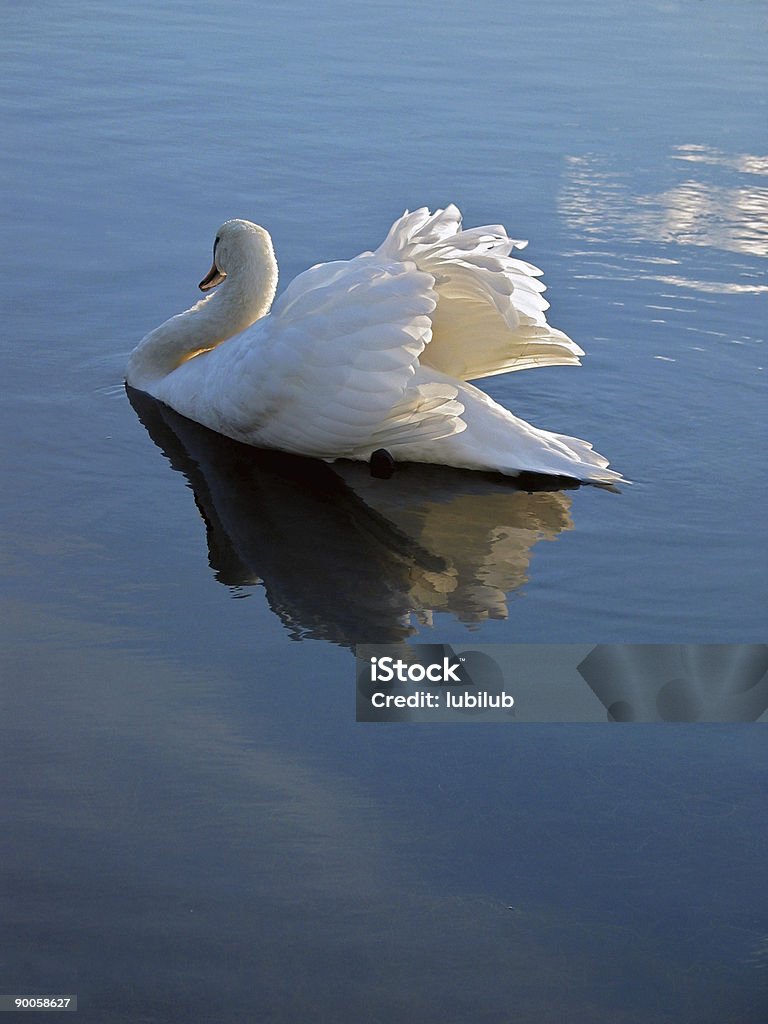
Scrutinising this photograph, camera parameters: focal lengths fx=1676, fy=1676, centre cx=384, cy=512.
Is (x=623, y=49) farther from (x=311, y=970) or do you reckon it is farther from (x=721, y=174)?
(x=311, y=970)

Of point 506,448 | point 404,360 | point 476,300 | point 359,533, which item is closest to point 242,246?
point 476,300

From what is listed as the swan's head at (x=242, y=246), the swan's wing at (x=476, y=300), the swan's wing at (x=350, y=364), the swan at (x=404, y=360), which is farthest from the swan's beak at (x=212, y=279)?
the swan's wing at (x=476, y=300)

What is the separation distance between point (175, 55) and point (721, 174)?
520 cm

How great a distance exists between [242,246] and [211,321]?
0.37 metres

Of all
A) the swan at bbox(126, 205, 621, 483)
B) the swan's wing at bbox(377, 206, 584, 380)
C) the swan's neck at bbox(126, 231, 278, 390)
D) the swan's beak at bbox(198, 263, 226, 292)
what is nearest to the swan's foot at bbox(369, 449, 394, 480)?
the swan at bbox(126, 205, 621, 483)

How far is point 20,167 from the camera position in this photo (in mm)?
10789

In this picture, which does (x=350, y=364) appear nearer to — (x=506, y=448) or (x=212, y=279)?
(x=506, y=448)

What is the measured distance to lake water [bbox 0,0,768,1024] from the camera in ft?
13.0

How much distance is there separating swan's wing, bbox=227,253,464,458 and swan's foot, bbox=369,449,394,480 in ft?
0.12

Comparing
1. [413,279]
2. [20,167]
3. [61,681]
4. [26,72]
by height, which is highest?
Answer: [26,72]

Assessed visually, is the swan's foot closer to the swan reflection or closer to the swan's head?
the swan reflection

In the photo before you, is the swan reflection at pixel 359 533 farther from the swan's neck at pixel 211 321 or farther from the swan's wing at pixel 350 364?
the swan's neck at pixel 211 321

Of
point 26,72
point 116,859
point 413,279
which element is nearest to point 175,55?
point 26,72

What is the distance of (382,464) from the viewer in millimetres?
6766
